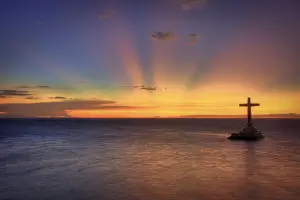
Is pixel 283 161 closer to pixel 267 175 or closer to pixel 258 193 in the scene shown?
pixel 267 175

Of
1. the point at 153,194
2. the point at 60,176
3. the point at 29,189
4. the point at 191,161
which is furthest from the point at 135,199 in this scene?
the point at 191,161

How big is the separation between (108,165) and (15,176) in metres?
13.0

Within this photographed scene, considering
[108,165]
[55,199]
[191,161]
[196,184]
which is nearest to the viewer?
[55,199]

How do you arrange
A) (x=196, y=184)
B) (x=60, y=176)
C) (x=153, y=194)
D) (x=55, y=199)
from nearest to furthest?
(x=55, y=199), (x=153, y=194), (x=196, y=184), (x=60, y=176)

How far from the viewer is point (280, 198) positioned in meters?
28.0

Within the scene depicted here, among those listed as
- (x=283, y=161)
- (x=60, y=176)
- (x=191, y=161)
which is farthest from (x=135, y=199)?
(x=283, y=161)

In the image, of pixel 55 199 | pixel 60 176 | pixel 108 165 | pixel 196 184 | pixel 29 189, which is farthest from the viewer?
pixel 108 165

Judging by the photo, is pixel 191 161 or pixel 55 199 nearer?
pixel 55 199

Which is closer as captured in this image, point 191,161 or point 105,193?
point 105,193

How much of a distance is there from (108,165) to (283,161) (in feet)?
88.9

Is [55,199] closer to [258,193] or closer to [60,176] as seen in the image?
[60,176]

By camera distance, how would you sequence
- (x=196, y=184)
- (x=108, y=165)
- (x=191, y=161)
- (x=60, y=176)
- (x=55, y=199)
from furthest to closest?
(x=191, y=161) → (x=108, y=165) → (x=60, y=176) → (x=196, y=184) → (x=55, y=199)

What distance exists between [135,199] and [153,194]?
2035 millimetres

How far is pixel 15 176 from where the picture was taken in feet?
125
